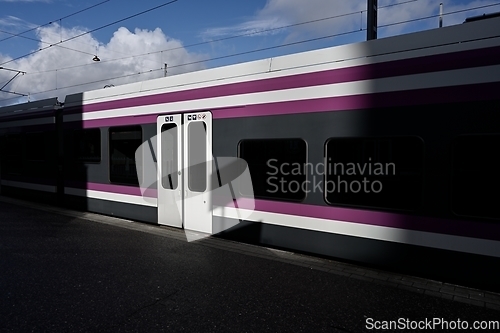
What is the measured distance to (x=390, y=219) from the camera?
4.45m

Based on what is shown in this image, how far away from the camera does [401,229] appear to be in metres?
4.37

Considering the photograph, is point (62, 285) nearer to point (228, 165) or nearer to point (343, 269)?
point (228, 165)

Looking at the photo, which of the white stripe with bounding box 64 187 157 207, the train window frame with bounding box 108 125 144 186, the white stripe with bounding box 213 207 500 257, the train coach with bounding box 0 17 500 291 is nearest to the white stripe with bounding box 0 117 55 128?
the white stripe with bounding box 64 187 157 207

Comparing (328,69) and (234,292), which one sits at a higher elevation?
(328,69)

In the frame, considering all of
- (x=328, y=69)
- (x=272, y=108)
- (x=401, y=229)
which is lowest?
(x=401, y=229)

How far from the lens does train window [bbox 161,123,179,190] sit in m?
6.83

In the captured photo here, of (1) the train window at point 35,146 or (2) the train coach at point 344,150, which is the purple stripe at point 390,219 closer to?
(2) the train coach at point 344,150

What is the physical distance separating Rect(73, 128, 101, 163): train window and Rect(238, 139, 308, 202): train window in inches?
169

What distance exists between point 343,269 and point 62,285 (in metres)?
3.68

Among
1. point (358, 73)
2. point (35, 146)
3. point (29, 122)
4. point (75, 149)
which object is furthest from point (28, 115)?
point (358, 73)

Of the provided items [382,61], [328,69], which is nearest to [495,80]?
[382,61]

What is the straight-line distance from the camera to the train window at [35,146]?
983cm

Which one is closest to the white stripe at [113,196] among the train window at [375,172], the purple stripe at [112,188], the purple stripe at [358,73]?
the purple stripe at [112,188]

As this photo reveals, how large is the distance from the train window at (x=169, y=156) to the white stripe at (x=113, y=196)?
0.58 meters
